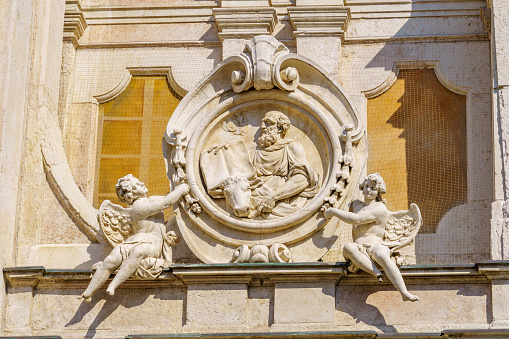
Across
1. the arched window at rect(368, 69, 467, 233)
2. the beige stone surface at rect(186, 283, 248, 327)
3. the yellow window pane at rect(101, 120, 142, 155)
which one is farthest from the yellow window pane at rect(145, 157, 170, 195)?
the arched window at rect(368, 69, 467, 233)

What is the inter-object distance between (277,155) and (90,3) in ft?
8.21

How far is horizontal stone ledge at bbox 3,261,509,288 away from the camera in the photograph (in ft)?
36.8

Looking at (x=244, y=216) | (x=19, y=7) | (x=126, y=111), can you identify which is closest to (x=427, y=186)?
(x=244, y=216)

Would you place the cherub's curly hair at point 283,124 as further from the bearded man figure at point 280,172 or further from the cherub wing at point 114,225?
the cherub wing at point 114,225

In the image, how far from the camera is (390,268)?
1110 centimetres

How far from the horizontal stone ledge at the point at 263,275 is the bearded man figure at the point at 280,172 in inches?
25.6

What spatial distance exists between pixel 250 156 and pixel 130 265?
150cm

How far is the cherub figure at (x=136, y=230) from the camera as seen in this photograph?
37.6 feet

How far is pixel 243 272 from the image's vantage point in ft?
37.5

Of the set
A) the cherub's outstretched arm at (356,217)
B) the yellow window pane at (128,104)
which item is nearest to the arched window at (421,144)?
the cherub's outstretched arm at (356,217)

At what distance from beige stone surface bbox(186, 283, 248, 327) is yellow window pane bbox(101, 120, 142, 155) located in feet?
5.87

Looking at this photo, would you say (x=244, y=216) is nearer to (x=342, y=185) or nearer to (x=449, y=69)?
(x=342, y=185)

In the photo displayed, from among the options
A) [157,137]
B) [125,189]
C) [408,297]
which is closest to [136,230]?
[125,189]

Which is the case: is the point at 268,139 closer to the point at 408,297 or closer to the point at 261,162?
the point at 261,162
